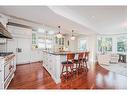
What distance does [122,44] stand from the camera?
9.01 metres

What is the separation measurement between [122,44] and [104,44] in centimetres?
142

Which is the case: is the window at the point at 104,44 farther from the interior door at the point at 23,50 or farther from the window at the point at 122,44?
the interior door at the point at 23,50

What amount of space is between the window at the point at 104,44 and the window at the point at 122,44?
0.72 meters

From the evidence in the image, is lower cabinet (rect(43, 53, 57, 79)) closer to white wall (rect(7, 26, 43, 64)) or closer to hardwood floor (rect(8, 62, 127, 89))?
hardwood floor (rect(8, 62, 127, 89))

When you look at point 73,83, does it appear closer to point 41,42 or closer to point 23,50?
point 23,50

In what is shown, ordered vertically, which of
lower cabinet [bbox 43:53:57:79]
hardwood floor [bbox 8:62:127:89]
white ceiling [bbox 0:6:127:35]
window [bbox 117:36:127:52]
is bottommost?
hardwood floor [bbox 8:62:127:89]

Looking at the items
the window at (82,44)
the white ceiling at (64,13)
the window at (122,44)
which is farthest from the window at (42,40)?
the window at (122,44)

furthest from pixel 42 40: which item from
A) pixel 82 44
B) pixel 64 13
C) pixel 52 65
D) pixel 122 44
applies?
pixel 122 44

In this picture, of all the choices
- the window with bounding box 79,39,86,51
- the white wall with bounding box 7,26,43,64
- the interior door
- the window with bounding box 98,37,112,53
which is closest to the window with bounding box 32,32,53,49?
the white wall with bounding box 7,26,43,64

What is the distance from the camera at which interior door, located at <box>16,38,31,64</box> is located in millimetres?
6805

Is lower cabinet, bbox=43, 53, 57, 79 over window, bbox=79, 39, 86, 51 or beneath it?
beneath

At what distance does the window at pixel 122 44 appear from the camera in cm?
887

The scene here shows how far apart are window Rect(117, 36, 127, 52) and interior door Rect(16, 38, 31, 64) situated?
718cm

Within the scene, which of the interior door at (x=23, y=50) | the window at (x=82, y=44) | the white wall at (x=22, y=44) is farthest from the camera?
the window at (x=82, y=44)
